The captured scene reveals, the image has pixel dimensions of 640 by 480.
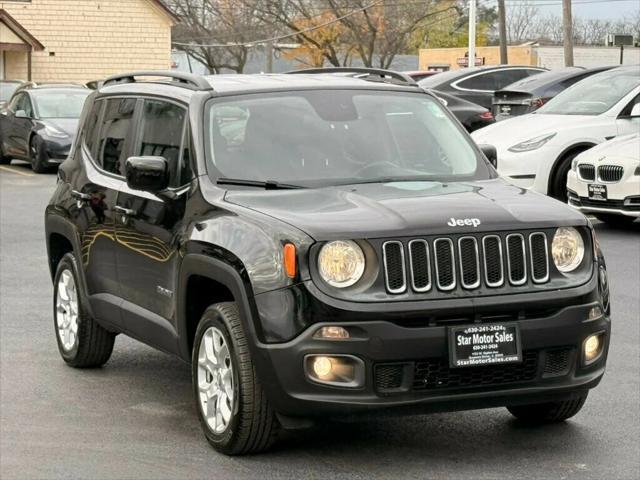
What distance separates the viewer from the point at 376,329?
6098 mm

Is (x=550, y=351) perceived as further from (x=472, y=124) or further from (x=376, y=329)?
(x=472, y=124)

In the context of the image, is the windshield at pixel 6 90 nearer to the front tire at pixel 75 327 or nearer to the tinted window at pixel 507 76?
the tinted window at pixel 507 76

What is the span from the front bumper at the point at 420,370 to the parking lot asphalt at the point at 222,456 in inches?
13.5

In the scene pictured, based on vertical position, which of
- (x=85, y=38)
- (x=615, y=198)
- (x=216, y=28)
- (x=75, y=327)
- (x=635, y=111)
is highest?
(x=216, y=28)

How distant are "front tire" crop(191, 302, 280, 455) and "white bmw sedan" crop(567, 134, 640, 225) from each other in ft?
30.5

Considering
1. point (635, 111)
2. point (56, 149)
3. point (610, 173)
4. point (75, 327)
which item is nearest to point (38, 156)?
point (56, 149)

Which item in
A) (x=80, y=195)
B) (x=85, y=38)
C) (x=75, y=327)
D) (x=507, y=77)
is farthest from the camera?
(x=85, y=38)

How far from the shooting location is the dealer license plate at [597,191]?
610 inches

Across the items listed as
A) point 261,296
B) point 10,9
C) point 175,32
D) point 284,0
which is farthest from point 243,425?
point 175,32

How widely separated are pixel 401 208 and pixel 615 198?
9334 millimetres

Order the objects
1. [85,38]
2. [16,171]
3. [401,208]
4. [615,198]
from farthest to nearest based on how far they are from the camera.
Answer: [85,38]
[16,171]
[615,198]
[401,208]

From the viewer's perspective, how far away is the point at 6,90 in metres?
35.2

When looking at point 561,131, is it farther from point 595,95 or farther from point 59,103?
point 59,103

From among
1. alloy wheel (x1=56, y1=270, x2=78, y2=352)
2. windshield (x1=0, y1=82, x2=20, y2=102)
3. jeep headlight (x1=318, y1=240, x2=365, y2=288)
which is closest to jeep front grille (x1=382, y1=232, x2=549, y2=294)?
jeep headlight (x1=318, y1=240, x2=365, y2=288)
